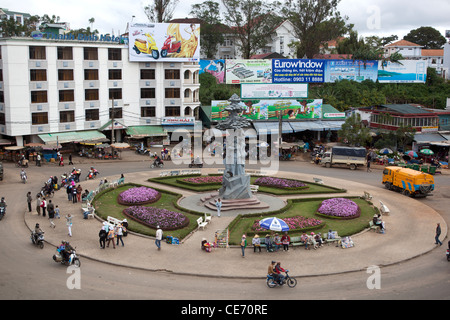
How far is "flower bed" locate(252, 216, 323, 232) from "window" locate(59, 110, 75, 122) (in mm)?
38215

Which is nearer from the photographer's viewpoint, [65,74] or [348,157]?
[348,157]

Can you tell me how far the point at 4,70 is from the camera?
56938 mm

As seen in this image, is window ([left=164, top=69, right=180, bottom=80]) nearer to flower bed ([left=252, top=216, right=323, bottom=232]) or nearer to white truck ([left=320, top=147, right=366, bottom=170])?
white truck ([left=320, top=147, right=366, bottom=170])

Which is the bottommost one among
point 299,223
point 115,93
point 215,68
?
point 299,223

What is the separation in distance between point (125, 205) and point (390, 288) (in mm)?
21682

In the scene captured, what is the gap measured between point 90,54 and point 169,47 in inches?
436

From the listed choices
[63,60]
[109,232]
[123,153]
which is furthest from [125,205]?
[63,60]

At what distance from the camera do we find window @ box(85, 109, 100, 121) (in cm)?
6431

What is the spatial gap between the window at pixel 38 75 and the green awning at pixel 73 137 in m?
6.92

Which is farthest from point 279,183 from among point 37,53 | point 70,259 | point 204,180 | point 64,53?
point 37,53

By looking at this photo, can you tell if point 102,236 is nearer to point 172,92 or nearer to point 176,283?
point 176,283

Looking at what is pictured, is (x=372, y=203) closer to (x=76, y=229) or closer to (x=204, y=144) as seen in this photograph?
(x=76, y=229)

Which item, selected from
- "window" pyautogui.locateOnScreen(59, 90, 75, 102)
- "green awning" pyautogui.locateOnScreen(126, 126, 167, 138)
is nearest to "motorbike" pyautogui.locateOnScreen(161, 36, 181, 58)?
"green awning" pyautogui.locateOnScreen(126, 126, 167, 138)

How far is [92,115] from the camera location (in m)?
64.8
